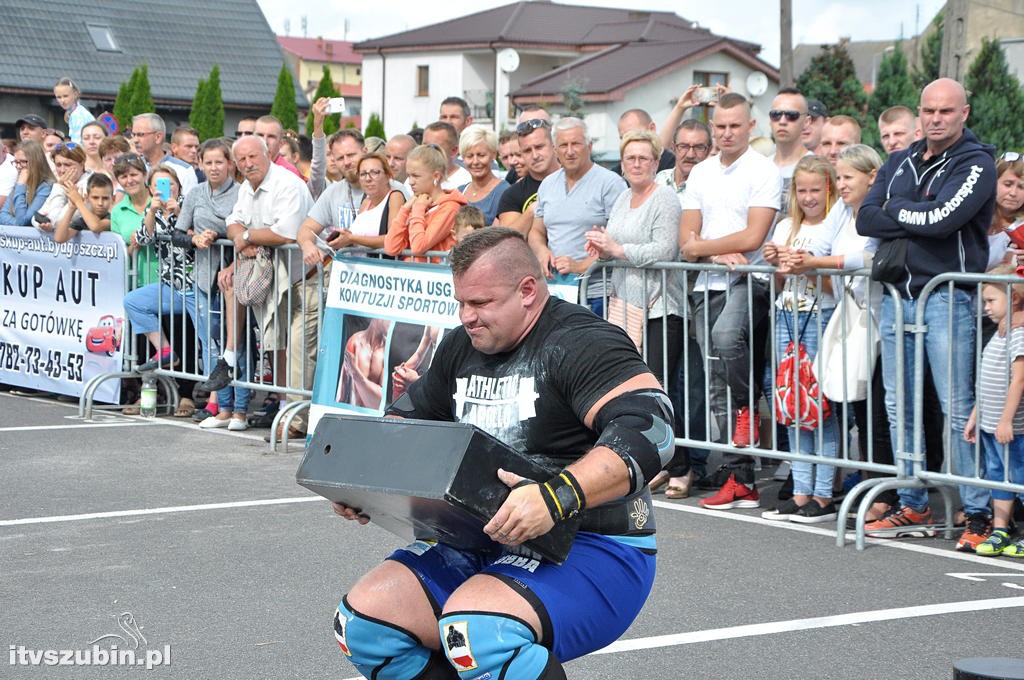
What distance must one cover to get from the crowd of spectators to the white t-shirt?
1 centimetres

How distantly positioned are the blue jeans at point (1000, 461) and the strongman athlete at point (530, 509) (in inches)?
139

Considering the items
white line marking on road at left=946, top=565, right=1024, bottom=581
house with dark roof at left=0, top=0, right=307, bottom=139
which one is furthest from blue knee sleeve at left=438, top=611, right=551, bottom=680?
house with dark roof at left=0, top=0, right=307, bottom=139

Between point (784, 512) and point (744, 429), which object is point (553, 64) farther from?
point (784, 512)

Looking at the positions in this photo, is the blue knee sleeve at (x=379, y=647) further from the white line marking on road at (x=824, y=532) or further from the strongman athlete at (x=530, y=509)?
the white line marking on road at (x=824, y=532)

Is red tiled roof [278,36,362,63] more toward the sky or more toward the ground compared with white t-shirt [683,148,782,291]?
more toward the sky

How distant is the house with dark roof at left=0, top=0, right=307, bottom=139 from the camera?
5094cm

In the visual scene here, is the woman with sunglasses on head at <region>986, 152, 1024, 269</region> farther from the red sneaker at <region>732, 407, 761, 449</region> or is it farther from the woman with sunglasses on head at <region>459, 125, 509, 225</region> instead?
the woman with sunglasses on head at <region>459, 125, 509, 225</region>

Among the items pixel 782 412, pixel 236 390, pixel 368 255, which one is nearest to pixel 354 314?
pixel 368 255

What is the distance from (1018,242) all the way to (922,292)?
0.52 meters

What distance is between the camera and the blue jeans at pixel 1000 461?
22.8 feet

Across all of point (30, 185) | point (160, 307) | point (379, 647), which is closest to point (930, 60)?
point (30, 185)

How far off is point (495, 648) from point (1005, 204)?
5.16 metres

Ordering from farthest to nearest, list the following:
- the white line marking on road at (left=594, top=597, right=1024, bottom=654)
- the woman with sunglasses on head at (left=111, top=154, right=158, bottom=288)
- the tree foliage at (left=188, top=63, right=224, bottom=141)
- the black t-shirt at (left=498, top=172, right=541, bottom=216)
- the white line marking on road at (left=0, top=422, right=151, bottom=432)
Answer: the tree foliage at (left=188, top=63, right=224, bottom=141), the woman with sunglasses on head at (left=111, top=154, right=158, bottom=288), the white line marking on road at (left=0, top=422, right=151, bottom=432), the black t-shirt at (left=498, top=172, right=541, bottom=216), the white line marking on road at (left=594, top=597, right=1024, bottom=654)

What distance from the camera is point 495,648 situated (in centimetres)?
363
